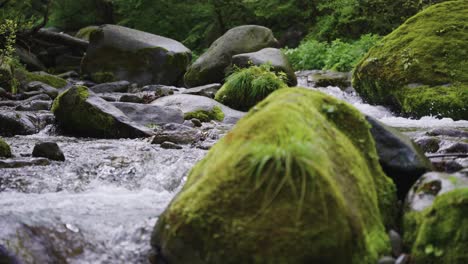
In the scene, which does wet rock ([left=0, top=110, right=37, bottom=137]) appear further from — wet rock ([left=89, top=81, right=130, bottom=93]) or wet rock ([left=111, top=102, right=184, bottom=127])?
wet rock ([left=89, top=81, right=130, bottom=93])

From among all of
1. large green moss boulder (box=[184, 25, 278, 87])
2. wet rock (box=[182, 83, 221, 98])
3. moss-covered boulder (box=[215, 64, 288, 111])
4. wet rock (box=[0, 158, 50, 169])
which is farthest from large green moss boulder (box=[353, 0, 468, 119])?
wet rock (box=[0, 158, 50, 169])

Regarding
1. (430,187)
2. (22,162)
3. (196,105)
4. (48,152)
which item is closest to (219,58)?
(196,105)

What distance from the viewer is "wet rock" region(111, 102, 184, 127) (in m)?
Result: 8.16

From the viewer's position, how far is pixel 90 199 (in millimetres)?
4434

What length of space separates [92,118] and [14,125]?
123 cm

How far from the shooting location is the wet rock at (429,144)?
17.9 feet

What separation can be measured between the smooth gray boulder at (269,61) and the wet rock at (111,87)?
119 inches

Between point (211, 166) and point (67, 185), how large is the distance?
83.1 inches

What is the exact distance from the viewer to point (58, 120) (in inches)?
307

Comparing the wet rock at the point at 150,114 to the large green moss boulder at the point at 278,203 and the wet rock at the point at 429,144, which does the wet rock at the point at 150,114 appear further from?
the large green moss boulder at the point at 278,203

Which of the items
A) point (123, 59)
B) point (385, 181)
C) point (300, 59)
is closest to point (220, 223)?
point (385, 181)

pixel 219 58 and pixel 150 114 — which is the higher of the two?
pixel 150 114

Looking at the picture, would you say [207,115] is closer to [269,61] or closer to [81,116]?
[81,116]

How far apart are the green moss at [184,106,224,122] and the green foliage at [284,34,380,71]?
218 inches
